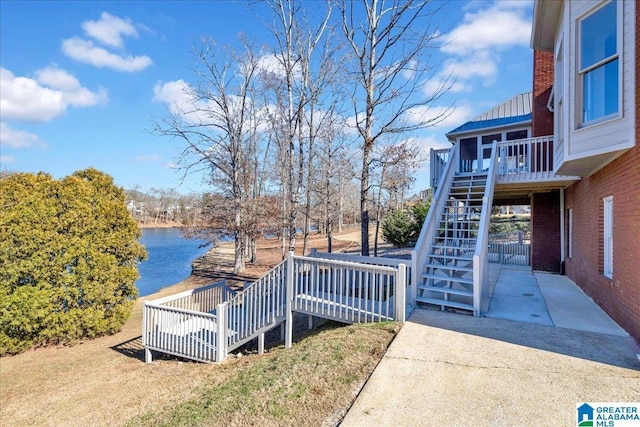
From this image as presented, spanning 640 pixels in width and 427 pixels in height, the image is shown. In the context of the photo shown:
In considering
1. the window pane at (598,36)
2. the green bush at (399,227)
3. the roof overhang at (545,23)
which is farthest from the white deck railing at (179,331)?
the green bush at (399,227)

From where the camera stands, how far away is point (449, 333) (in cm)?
473

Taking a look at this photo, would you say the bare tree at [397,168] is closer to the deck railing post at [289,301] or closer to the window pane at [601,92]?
the window pane at [601,92]

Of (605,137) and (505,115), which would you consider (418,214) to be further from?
(605,137)

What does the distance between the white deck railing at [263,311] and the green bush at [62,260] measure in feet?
8.01

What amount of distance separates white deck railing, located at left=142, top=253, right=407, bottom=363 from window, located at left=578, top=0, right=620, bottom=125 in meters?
4.10

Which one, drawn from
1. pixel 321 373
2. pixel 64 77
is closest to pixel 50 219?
pixel 321 373

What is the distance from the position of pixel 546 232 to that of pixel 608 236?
17.9 feet

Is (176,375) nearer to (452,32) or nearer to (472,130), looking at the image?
(452,32)

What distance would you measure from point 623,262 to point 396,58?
24.0 feet

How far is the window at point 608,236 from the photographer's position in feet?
18.7

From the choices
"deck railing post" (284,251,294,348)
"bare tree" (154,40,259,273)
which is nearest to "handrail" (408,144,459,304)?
"deck railing post" (284,251,294,348)

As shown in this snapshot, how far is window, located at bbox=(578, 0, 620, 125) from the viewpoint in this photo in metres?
4.80

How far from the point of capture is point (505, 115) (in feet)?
41.0

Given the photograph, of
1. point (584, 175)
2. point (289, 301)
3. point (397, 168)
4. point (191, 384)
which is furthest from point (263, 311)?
point (397, 168)
